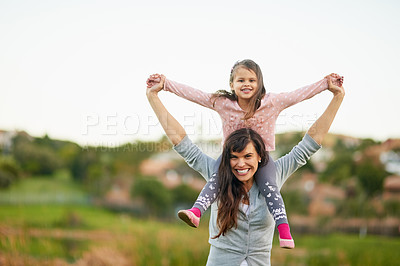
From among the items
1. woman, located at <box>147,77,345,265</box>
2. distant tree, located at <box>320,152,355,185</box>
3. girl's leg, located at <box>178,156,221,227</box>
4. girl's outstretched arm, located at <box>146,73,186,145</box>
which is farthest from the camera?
distant tree, located at <box>320,152,355,185</box>

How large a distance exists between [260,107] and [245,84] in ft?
0.48

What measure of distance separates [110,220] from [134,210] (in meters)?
0.71

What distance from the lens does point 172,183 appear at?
42.7ft

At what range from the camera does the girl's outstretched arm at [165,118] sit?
2324 millimetres

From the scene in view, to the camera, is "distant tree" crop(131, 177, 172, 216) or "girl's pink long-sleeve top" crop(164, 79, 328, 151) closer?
"girl's pink long-sleeve top" crop(164, 79, 328, 151)

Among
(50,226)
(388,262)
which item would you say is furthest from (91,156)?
(388,262)

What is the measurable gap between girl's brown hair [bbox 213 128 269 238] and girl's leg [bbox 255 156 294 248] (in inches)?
2.6

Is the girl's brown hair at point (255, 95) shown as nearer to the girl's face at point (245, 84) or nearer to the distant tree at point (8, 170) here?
the girl's face at point (245, 84)

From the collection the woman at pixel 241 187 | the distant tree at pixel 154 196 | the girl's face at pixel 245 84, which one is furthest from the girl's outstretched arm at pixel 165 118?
the distant tree at pixel 154 196

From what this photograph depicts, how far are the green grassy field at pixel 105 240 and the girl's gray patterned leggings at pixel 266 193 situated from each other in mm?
5283

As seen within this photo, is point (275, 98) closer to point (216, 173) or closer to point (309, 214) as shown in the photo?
point (216, 173)

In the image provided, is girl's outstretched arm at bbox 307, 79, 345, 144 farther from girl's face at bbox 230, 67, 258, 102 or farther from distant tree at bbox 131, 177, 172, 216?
distant tree at bbox 131, 177, 172, 216

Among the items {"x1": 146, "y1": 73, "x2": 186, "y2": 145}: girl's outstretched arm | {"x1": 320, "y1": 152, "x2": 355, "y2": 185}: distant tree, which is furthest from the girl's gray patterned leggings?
{"x1": 320, "y1": 152, "x2": 355, "y2": 185}: distant tree

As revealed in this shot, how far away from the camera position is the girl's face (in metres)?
2.37
